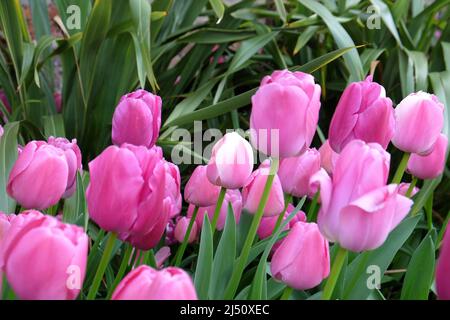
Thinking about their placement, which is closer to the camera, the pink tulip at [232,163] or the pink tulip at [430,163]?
the pink tulip at [232,163]

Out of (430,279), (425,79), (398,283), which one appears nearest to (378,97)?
(430,279)

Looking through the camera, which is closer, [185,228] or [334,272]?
[334,272]

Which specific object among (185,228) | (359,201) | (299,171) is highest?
(359,201)

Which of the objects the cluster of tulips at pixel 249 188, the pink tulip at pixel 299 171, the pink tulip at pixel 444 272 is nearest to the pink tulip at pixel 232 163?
the cluster of tulips at pixel 249 188

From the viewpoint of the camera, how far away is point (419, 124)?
688 millimetres

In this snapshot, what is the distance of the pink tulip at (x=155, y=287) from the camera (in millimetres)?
398

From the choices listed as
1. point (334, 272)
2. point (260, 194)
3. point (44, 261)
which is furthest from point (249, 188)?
point (44, 261)

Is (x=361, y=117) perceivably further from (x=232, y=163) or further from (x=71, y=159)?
(x=71, y=159)

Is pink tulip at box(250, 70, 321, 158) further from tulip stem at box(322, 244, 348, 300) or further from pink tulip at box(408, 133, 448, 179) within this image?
pink tulip at box(408, 133, 448, 179)

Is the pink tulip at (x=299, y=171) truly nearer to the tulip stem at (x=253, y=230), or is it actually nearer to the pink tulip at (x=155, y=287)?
the tulip stem at (x=253, y=230)

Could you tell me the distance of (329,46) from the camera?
69.5 inches

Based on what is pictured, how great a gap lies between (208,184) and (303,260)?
8.1 inches

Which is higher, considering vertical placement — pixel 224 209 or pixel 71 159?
pixel 71 159
